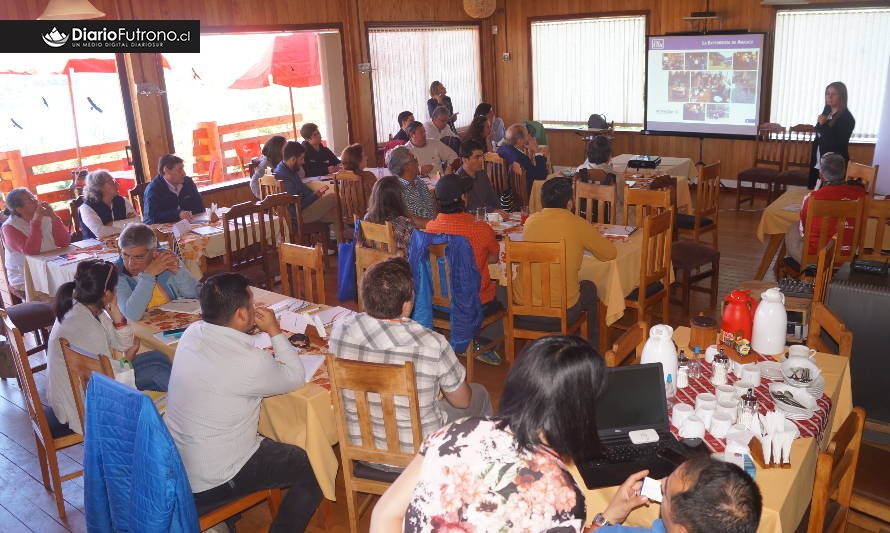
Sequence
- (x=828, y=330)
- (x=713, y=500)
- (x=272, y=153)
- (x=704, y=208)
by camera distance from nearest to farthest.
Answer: (x=713, y=500), (x=828, y=330), (x=704, y=208), (x=272, y=153)

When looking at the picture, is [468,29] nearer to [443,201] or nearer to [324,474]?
[443,201]

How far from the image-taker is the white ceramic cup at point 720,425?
243cm

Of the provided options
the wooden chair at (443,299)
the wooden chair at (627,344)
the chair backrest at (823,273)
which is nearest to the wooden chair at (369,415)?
the wooden chair at (627,344)

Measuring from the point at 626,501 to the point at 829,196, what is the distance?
154 inches

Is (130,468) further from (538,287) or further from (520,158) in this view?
(520,158)

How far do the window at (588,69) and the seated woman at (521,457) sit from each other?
933 cm

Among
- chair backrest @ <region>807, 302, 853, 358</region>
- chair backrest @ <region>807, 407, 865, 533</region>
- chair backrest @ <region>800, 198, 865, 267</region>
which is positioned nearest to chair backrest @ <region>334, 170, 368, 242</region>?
chair backrest @ <region>800, 198, 865, 267</region>

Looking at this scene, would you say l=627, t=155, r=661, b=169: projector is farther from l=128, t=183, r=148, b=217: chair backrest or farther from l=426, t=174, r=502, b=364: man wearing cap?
l=128, t=183, r=148, b=217: chair backrest

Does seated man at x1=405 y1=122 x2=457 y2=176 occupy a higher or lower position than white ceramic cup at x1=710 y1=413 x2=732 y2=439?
higher

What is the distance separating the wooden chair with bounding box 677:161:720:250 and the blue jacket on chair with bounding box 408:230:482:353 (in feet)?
8.89

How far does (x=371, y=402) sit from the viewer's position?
2.77m

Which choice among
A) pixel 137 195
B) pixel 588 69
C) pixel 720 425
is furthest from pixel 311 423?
pixel 588 69

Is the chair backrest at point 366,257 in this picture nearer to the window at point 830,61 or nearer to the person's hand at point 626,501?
the person's hand at point 626,501

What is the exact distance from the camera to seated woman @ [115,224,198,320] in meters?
3.82
